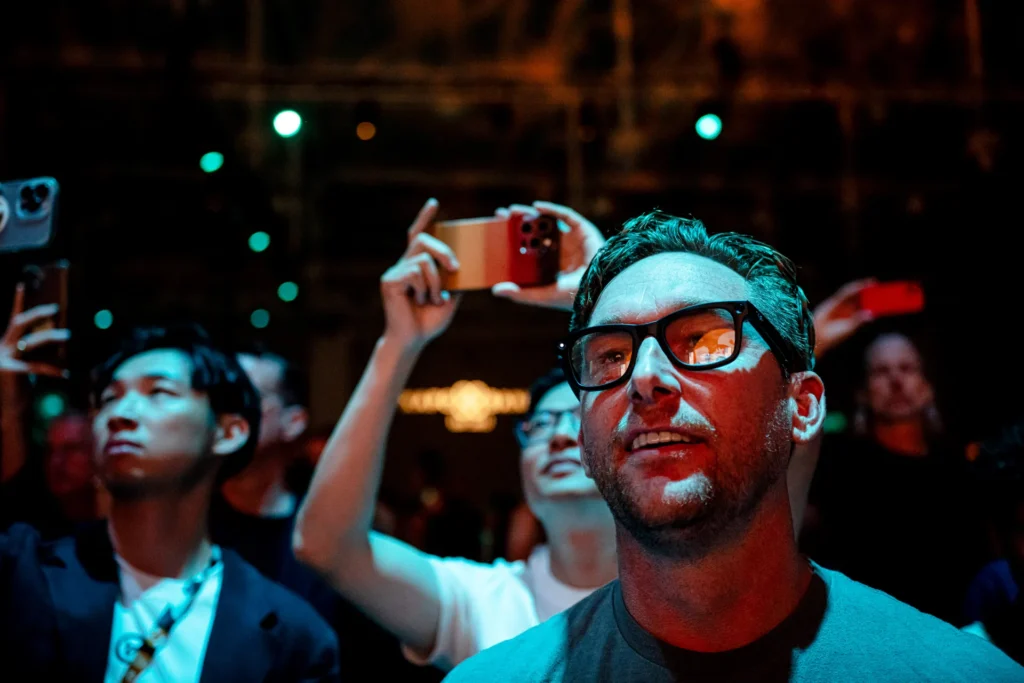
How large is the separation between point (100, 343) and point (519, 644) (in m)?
8.74

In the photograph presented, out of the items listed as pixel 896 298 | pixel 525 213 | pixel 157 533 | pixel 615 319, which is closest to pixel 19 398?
pixel 157 533

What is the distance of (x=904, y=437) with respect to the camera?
338cm

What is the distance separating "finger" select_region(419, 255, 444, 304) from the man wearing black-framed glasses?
0.78 m

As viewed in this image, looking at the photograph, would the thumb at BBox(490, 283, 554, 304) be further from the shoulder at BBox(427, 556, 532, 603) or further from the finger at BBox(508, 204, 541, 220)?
the shoulder at BBox(427, 556, 532, 603)

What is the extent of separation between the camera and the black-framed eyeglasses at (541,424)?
96.7 inches

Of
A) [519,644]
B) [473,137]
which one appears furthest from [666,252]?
[473,137]

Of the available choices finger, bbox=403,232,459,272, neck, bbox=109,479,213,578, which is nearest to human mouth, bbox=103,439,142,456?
neck, bbox=109,479,213,578

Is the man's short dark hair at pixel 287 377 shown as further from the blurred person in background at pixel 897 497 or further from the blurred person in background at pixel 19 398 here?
the blurred person in background at pixel 897 497

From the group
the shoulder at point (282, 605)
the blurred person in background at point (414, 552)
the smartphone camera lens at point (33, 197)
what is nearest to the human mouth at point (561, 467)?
the blurred person in background at point (414, 552)

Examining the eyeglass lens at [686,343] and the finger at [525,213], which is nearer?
the eyeglass lens at [686,343]

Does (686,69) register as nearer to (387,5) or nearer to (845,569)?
(387,5)

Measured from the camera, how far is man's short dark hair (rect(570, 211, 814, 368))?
5.10 ft

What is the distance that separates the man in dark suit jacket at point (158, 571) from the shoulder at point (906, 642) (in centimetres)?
140

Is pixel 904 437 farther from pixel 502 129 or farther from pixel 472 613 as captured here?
pixel 502 129
